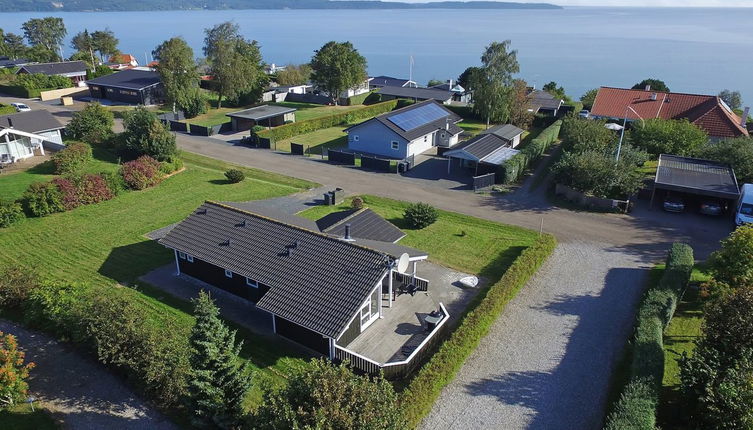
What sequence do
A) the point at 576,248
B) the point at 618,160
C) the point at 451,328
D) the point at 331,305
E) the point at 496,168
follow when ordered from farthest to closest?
the point at 496,168
the point at 618,160
the point at 576,248
the point at 451,328
the point at 331,305

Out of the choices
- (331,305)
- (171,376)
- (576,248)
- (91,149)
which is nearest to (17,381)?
(171,376)

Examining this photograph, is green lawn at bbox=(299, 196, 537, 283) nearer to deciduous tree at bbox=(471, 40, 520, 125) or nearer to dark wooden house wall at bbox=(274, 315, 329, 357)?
dark wooden house wall at bbox=(274, 315, 329, 357)

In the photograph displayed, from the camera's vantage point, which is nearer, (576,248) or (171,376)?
(171,376)

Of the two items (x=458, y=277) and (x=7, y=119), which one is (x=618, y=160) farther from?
(x=7, y=119)

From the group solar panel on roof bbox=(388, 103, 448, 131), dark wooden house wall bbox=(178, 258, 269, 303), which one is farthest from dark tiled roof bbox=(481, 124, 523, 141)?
dark wooden house wall bbox=(178, 258, 269, 303)

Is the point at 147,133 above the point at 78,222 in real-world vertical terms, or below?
above

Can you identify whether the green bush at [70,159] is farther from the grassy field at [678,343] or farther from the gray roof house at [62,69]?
the gray roof house at [62,69]

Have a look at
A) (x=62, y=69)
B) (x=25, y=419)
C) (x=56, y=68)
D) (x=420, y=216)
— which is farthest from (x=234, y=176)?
(x=56, y=68)
